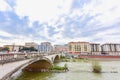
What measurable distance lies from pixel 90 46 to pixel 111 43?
73.8ft

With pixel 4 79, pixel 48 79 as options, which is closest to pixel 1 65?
pixel 4 79

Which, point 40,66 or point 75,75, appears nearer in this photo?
point 75,75

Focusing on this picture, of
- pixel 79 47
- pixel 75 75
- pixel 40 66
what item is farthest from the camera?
pixel 79 47

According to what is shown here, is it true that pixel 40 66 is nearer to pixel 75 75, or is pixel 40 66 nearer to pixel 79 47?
pixel 75 75

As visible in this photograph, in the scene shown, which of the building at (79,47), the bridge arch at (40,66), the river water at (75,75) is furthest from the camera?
the building at (79,47)

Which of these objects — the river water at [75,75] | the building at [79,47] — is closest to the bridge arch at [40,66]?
the river water at [75,75]

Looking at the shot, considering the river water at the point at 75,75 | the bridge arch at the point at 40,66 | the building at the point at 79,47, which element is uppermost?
the building at the point at 79,47

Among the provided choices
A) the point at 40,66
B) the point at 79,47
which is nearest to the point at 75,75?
the point at 40,66

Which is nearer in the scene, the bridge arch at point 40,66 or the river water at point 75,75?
the river water at point 75,75

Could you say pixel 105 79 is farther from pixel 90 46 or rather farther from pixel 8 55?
pixel 90 46

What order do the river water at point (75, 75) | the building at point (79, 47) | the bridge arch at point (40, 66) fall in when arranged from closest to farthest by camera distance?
the river water at point (75, 75)
the bridge arch at point (40, 66)
the building at point (79, 47)

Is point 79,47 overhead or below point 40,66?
overhead

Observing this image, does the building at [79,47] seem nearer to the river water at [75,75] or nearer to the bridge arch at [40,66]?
the bridge arch at [40,66]

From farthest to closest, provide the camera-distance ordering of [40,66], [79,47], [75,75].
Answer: [79,47] < [40,66] < [75,75]
